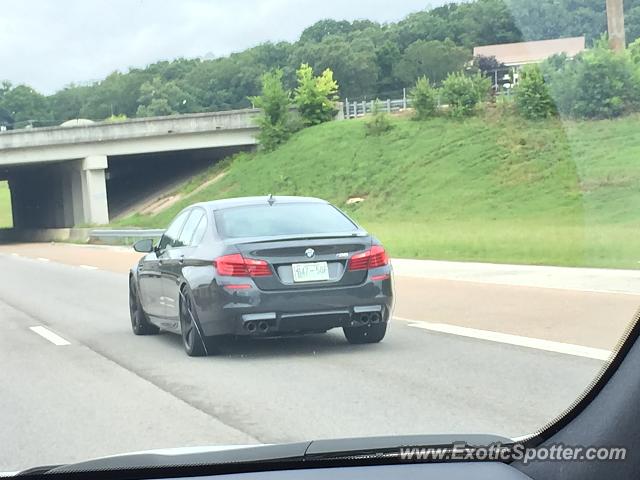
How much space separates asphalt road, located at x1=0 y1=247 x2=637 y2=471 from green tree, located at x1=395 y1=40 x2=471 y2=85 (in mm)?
1557

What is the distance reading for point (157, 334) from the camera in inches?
433

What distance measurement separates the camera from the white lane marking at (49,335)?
423 inches

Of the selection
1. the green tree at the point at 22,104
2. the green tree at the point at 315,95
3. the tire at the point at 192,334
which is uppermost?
the green tree at the point at 315,95

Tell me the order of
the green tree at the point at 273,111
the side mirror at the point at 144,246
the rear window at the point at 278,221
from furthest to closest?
the side mirror at the point at 144,246
the rear window at the point at 278,221
the green tree at the point at 273,111

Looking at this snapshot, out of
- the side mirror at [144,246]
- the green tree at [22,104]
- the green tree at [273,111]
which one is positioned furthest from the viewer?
the side mirror at [144,246]

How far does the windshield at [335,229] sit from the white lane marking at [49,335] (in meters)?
0.08

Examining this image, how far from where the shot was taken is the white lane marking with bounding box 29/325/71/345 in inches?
423

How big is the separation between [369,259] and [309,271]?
601mm

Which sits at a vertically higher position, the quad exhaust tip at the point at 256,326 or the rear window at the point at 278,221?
the rear window at the point at 278,221

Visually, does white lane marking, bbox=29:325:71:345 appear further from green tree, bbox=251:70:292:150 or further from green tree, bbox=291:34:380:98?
green tree, bbox=291:34:380:98

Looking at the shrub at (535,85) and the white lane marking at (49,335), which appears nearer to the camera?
the shrub at (535,85)

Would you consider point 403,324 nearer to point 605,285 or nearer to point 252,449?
point 605,285

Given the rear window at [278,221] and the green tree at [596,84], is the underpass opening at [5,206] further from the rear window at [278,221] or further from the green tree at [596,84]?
the green tree at [596,84]

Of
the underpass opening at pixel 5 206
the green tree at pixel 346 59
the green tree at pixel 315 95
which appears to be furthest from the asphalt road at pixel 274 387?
the underpass opening at pixel 5 206
